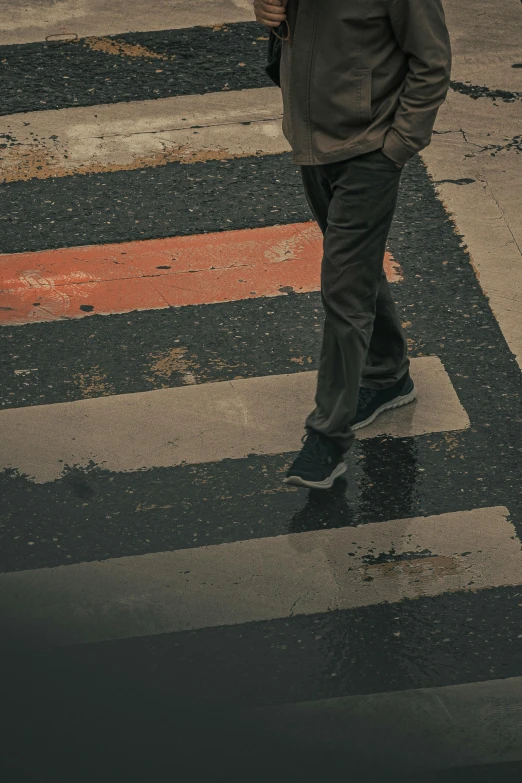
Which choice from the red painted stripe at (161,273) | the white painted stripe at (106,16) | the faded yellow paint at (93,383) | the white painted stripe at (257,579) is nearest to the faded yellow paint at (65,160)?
the red painted stripe at (161,273)

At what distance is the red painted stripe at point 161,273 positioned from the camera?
17.9ft

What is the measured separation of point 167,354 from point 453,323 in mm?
1229

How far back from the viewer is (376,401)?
4660 millimetres

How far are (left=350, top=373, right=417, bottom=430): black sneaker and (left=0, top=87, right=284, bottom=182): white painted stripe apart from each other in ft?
7.80

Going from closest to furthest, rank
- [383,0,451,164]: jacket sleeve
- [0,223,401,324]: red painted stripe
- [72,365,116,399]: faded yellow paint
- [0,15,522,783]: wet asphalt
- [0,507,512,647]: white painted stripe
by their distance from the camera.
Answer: [0,15,522,783]: wet asphalt
[383,0,451,164]: jacket sleeve
[0,507,512,647]: white painted stripe
[72,365,116,399]: faded yellow paint
[0,223,401,324]: red painted stripe

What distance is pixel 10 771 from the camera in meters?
3.29

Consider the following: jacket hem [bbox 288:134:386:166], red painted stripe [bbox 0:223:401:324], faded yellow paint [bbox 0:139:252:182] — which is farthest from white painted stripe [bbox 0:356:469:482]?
faded yellow paint [bbox 0:139:252:182]

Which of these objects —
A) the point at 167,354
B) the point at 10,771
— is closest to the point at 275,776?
the point at 10,771

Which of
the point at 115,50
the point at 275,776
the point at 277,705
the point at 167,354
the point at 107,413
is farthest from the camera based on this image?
the point at 115,50

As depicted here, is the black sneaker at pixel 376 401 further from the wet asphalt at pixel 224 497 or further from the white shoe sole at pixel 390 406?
the wet asphalt at pixel 224 497

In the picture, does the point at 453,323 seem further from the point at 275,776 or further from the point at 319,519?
the point at 275,776

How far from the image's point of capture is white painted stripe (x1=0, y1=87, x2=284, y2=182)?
21.7ft

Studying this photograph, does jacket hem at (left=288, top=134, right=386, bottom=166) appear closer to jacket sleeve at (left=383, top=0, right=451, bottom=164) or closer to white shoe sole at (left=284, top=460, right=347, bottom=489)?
jacket sleeve at (left=383, top=0, right=451, bottom=164)

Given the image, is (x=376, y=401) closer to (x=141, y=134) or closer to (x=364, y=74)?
(x=364, y=74)
